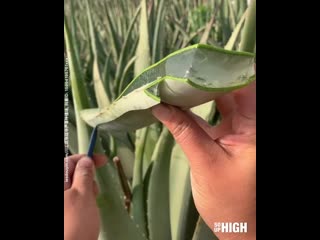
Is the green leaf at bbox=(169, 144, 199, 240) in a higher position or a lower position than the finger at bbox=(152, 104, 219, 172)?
lower

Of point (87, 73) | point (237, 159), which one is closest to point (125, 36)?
point (87, 73)

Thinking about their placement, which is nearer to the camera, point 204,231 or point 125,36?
point 204,231

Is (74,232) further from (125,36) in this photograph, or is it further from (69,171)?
(125,36)

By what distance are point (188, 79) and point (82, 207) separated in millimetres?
220

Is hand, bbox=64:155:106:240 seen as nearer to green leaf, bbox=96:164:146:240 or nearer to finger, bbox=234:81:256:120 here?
green leaf, bbox=96:164:146:240

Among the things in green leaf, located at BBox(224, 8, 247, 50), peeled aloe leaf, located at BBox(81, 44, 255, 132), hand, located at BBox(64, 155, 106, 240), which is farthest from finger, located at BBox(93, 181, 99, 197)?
green leaf, located at BBox(224, 8, 247, 50)

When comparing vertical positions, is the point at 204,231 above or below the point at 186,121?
below

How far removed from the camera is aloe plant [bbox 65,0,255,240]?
Answer: 0.57m

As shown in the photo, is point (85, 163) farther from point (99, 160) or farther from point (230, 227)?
point (230, 227)

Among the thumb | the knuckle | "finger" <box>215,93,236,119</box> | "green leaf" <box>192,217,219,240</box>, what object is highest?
"finger" <box>215,93,236,119</box>

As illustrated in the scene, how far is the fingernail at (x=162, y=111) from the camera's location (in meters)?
0.53

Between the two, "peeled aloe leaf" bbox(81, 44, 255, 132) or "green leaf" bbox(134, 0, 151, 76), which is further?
"green leaf" bbox(134, 0, 151, 76)

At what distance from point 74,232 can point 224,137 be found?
20cm
